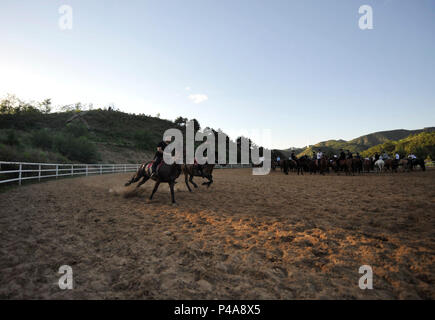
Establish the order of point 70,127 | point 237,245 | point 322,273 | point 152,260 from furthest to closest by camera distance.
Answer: point 70,127 → point 237,245 → point 152,260 → point 322,273

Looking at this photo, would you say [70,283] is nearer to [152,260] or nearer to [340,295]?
[152,260]

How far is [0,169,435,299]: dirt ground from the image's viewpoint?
7.95 feet

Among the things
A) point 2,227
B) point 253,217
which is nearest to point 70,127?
point 2,227

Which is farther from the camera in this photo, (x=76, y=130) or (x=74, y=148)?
(x=76, y=130)

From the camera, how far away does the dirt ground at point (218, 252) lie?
7.95 feet

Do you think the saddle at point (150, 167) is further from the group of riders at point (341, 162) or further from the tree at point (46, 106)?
the tree at point (46, 106)

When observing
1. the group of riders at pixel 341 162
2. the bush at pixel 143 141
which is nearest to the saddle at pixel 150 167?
the group of riders at pixel 341 162

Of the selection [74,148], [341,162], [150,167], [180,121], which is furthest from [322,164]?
[180,121]

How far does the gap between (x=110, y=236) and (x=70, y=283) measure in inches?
65.0

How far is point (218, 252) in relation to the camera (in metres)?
3.47
